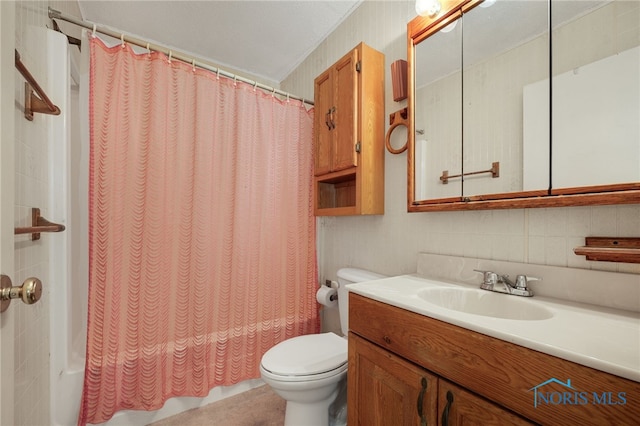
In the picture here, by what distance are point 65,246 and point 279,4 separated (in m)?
1.77

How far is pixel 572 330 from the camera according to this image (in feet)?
2.08

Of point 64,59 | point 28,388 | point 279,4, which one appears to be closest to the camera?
point 28,388

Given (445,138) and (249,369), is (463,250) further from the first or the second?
(249,369)

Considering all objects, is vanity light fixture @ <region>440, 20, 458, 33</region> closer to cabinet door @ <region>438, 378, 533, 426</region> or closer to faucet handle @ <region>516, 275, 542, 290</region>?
faucet handle @ <region>516, 275, 542, 290</region>

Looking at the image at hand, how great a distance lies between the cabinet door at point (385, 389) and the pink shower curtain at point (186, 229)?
855 millimetres

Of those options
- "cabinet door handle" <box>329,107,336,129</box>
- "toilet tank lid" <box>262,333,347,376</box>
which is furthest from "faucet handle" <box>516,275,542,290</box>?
"cabinet door handle" <box>329,107,336,129</box>

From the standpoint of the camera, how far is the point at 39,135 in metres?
1.11

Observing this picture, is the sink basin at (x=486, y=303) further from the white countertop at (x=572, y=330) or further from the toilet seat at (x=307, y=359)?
the toilet seat at (x=307, y=359)

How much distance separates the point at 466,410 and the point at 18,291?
1.00 meters

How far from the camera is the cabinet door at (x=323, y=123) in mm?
1671

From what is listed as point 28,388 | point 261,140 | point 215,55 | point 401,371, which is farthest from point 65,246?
point 215,55

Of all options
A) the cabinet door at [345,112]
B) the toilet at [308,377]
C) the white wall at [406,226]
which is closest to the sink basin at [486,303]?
the white wall at [406,226]

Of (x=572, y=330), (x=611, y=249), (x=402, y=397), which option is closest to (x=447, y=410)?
(x=402, y=397)

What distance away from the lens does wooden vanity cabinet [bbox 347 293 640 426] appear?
0.51m
